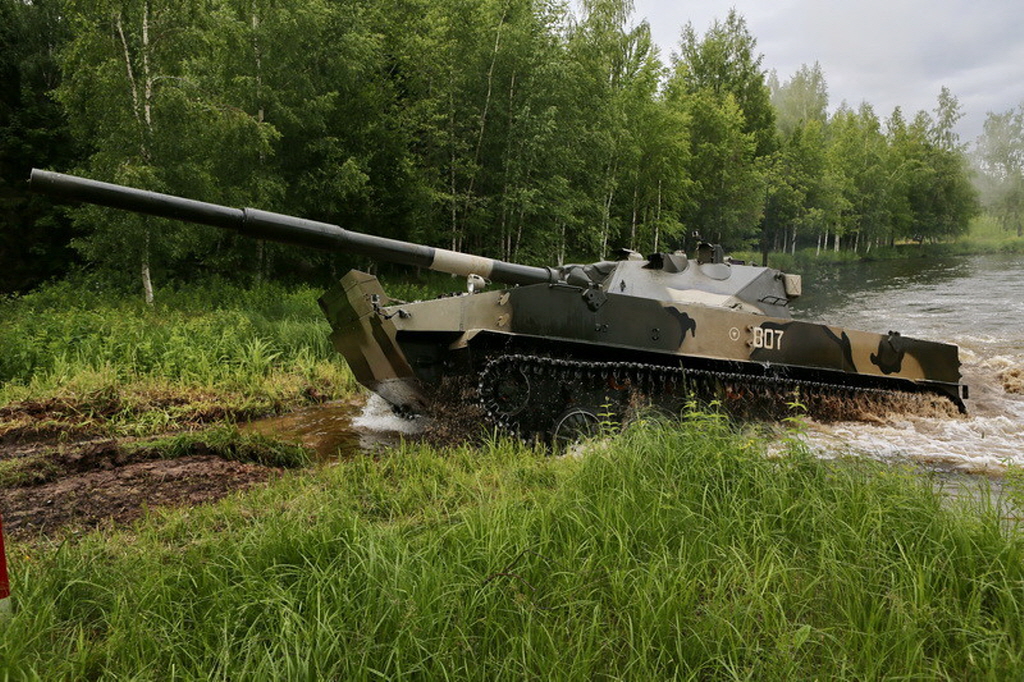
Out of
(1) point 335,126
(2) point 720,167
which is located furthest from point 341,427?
(2) point 720,167

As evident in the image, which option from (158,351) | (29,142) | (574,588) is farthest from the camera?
(29,142)

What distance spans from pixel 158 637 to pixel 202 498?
2280 mm

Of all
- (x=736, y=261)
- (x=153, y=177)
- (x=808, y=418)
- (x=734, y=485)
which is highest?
(x=153, y=177)

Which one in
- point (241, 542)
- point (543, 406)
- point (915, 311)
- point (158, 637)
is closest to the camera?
point (158, 637)

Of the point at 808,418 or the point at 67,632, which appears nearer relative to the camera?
the point at 67,632

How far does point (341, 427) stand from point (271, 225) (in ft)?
10.2

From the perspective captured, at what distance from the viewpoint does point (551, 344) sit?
5.93m

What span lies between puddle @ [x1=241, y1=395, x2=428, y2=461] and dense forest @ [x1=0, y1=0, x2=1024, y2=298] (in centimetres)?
479

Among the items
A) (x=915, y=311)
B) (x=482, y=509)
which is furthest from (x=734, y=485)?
(x=915, y=311)

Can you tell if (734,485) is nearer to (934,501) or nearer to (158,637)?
(934,501)

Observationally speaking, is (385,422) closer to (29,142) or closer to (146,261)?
(146,261)

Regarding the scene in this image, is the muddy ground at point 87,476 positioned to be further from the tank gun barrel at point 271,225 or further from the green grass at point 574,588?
the tank gun barrel at point 271,225

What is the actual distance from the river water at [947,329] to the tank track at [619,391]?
0.44 metres

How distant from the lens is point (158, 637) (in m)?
2.48
